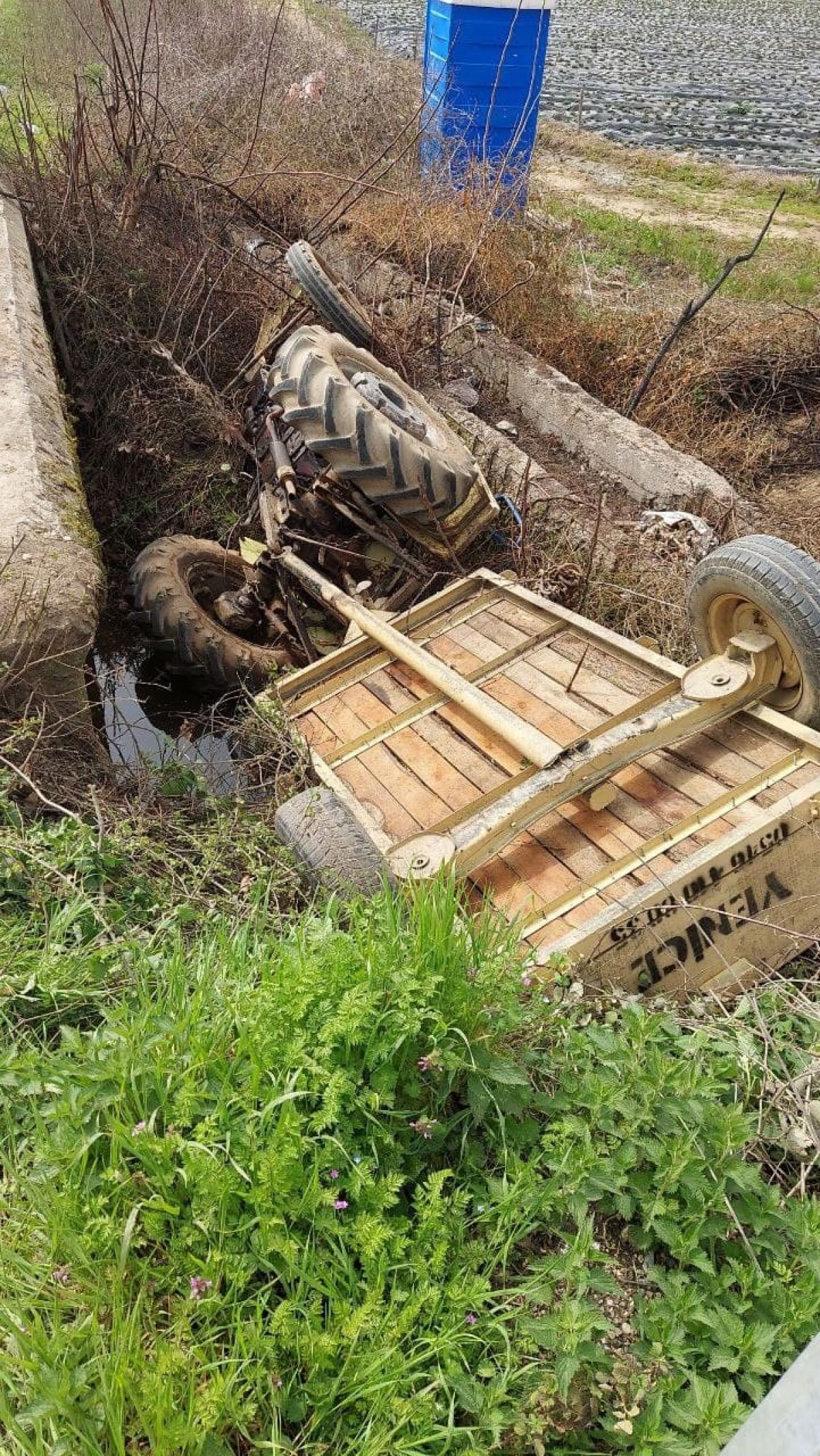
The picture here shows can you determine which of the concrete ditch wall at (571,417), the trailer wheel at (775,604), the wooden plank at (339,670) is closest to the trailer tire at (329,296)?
the concrete ditch wall at (571,417)

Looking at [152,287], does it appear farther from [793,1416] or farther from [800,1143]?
[793,1416]

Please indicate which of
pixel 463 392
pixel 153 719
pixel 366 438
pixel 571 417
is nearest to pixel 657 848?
pixel 366 438

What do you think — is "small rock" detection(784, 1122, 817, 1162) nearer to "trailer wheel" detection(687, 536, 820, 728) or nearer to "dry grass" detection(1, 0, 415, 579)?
"trailer wheel" detection(687, 536, 820, 728)

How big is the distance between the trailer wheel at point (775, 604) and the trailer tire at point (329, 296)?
316 cm

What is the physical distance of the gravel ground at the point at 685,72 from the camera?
51.1 ft

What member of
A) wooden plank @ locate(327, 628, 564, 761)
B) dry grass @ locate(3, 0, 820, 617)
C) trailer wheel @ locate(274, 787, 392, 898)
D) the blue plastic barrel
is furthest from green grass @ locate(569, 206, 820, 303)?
trailer wheel @ locate(274, 787, 392, 898)

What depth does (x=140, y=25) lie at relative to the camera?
11969 millimetres

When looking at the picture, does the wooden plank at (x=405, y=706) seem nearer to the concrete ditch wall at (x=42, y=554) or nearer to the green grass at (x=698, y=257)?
the concrete ditch wall at (x=42, y=554)

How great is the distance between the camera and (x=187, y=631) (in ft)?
14.6

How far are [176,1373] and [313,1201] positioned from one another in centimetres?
33

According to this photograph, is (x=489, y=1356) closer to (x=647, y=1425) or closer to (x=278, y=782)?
(x=647, y=1425)

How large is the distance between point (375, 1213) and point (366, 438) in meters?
3.50

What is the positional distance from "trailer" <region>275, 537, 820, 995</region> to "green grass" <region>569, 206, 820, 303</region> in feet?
20.3

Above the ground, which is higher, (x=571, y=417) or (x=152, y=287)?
(x=152, y=287)
